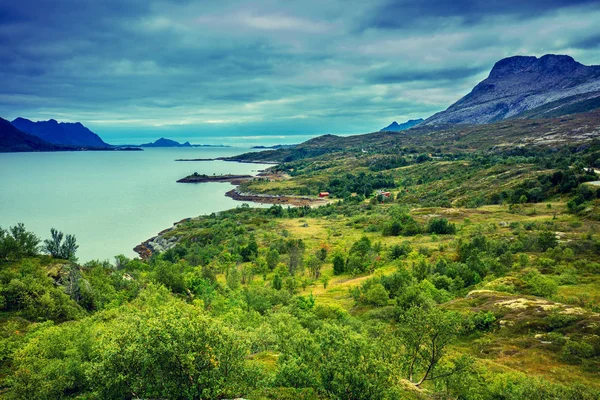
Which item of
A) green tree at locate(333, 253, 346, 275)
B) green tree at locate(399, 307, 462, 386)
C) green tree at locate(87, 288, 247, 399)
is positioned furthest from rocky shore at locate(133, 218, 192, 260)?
green tree at locate(399, 307, 462, 386)

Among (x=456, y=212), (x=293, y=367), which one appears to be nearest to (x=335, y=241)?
(x=456, y=212)

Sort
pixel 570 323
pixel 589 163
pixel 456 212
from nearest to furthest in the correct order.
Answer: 1. pixel 570 323
2. pixel 456 212
3. pixel 589 163

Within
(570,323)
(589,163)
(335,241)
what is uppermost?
(589,163)

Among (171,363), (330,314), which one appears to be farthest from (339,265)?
(171,363)

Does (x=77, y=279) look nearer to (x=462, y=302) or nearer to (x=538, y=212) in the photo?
(x=462, y=302)

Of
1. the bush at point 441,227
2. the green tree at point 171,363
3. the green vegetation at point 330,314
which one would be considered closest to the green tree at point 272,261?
the green vegetation at point 330,314

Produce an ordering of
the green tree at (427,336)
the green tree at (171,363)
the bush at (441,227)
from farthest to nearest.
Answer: the bush at (441,227) < the green tree at (427,336) < the green tree at (171,363)

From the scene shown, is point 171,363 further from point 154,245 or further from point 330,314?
point 154,245

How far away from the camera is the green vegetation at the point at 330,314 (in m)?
18.5

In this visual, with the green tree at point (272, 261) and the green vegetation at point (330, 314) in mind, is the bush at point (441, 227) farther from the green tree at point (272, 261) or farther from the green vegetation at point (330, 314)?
the green tree at point (272, 261)

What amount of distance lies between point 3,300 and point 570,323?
57.9 m

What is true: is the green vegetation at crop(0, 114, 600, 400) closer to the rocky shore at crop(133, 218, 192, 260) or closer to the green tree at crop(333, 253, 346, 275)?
the green tree at crop(333, 253, 346, 275)

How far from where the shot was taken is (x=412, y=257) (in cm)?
7631

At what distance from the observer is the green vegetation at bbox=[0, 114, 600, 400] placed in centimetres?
1847
